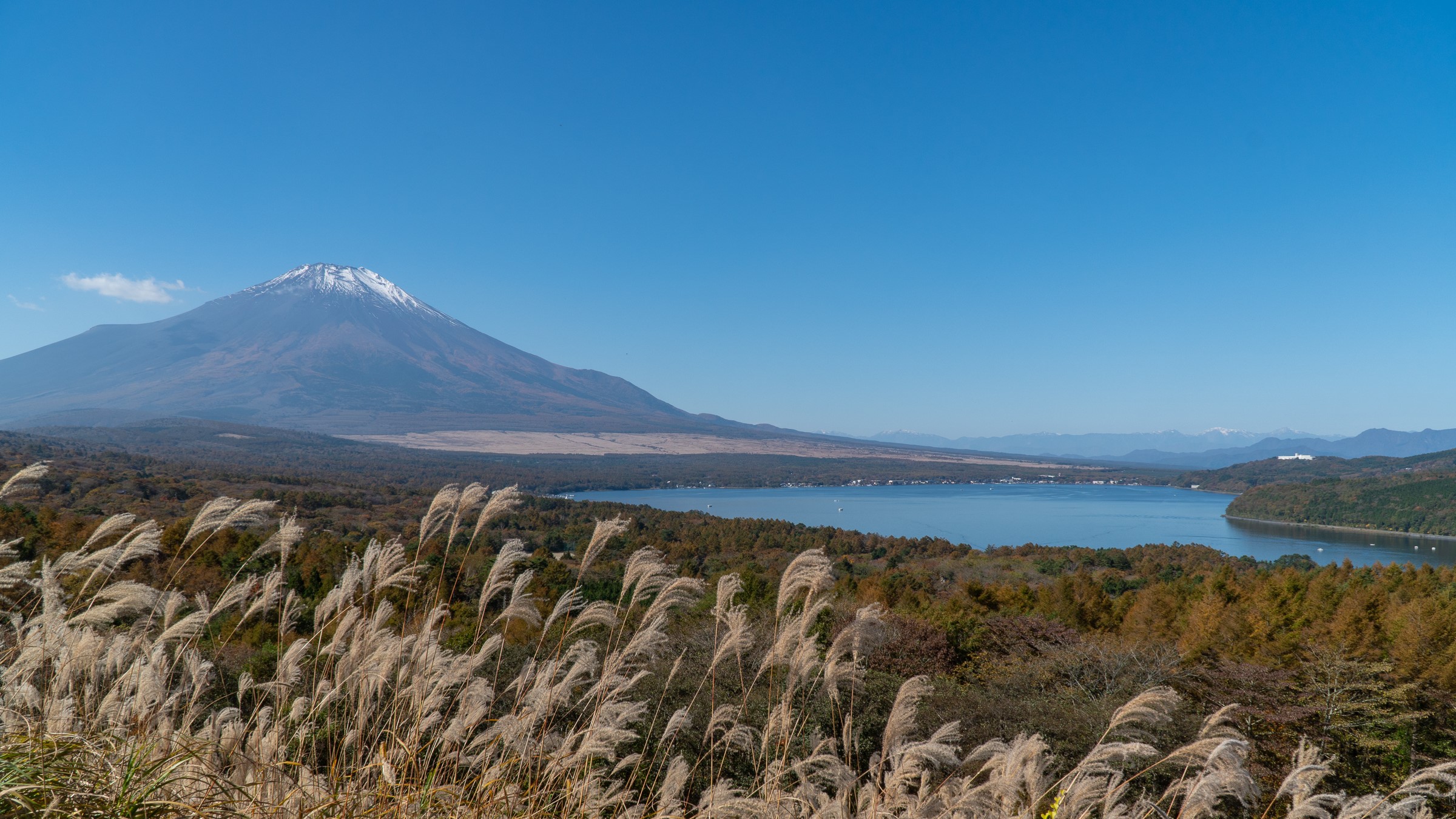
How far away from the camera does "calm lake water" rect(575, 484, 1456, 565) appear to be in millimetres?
60250

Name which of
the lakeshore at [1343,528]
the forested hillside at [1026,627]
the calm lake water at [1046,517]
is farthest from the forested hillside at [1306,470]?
the forested hillside at [1026,627]

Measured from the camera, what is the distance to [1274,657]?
15.8 metres

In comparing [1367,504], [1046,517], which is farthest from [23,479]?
[1367,504]

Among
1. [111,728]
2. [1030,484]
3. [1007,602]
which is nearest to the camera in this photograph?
[111,728]

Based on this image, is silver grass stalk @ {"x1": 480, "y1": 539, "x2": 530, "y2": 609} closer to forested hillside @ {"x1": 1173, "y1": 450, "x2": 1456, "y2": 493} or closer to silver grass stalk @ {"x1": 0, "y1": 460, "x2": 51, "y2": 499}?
silver grass stalk @ {"x1": 0, "y1": 460, "x2": 51, "y2": 499}

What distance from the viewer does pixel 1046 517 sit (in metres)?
82.8

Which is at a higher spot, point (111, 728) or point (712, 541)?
point (111, 728)

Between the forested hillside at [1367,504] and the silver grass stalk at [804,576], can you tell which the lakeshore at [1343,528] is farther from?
the silver grass stalk at [804,576]

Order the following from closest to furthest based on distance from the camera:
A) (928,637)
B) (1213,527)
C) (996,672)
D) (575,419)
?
(996,672) → (928,637) → (1213,527) → (575,419)

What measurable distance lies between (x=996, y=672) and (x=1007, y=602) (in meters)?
12.2

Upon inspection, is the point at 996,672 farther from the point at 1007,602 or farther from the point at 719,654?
the point at 719,654

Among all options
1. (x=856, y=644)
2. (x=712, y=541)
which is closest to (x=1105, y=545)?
(x=712, y=541)

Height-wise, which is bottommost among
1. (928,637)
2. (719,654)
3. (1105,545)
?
(1105,545)

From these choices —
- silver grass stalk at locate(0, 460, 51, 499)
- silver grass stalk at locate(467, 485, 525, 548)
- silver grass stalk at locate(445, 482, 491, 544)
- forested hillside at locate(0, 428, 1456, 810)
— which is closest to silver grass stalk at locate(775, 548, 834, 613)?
forested hillside at locate(0, 428, 1456, 810)
